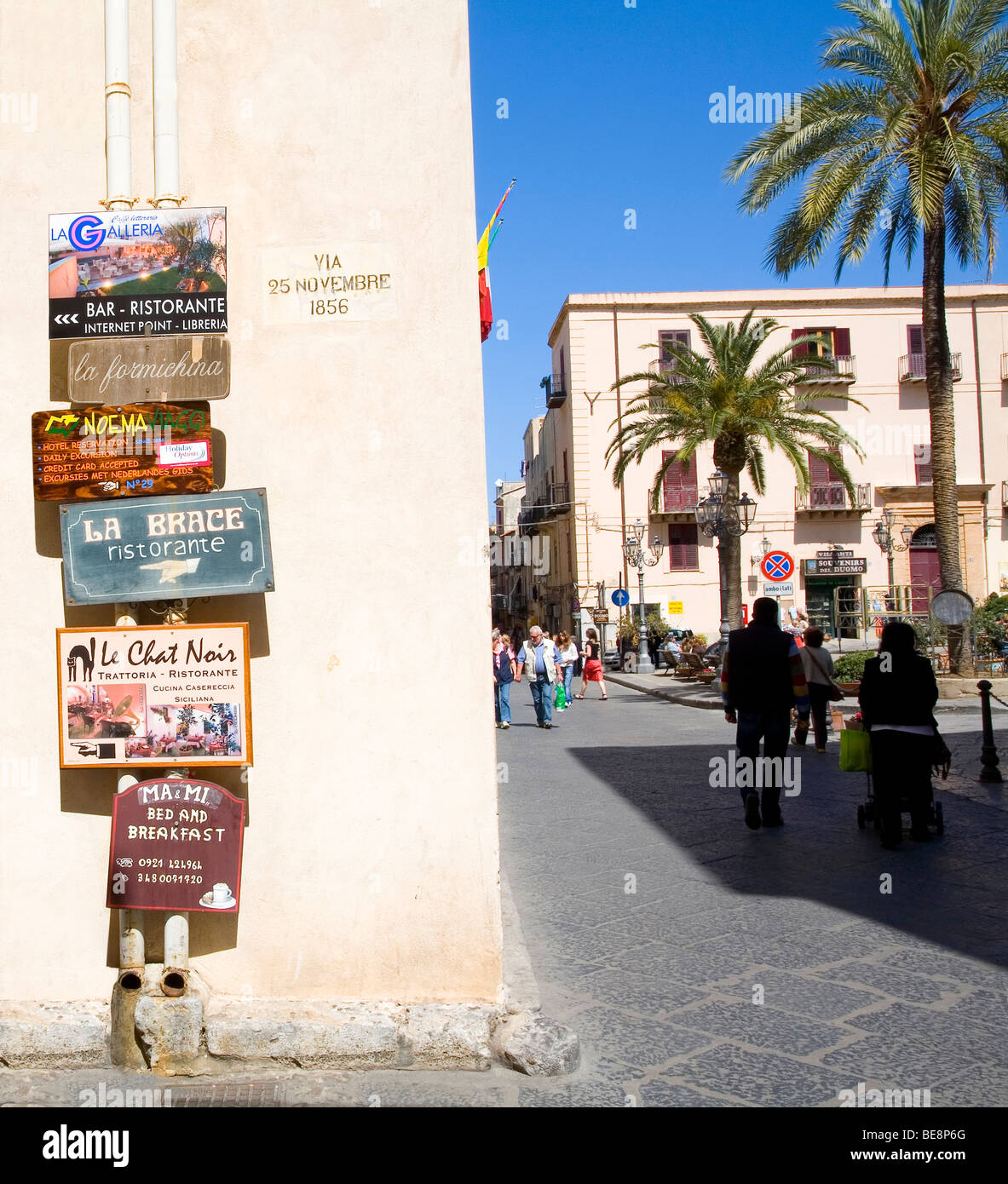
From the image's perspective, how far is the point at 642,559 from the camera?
37.6 meters

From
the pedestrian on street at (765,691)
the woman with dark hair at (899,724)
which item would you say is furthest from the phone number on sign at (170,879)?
the pedestrian on street at (765,691)

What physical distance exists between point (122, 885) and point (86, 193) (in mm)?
2618

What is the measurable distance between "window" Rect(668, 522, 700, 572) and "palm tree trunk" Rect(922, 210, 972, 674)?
84.1 feet

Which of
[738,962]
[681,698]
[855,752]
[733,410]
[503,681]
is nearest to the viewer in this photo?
[738,962]

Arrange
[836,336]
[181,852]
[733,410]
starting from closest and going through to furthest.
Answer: [181,852] → [733,410] → [836,336]

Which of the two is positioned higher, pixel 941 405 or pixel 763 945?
pixel 941 405

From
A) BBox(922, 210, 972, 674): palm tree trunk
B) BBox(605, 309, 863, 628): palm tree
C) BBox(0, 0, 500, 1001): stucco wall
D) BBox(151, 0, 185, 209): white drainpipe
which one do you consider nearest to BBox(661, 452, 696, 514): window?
BBox(605, 309, 863, 628): palm tree

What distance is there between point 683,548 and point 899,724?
3685 cm

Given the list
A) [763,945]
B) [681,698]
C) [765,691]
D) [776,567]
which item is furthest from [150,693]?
[681,698]

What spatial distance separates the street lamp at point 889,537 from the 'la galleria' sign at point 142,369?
36.5m

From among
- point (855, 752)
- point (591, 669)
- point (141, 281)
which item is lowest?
point (591, 669)

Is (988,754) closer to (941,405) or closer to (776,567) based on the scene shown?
(941,405)

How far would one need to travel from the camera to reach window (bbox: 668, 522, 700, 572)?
145ft
